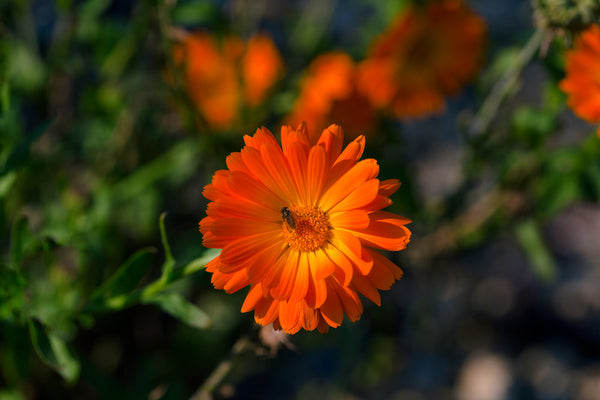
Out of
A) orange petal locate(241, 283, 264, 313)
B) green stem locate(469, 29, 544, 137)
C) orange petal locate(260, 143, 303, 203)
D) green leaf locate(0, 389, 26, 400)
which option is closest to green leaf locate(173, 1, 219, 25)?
orange petal locate(260, 143, 303, 203)

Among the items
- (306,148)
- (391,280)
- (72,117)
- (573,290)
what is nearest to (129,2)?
(72,117)

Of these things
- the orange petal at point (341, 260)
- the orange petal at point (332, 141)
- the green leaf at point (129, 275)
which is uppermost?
the orange petal at point (332, 141)

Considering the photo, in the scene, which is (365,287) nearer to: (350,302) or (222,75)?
(350,302)

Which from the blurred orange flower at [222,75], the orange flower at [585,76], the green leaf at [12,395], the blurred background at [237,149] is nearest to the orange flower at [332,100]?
the blurred background at [237,149]

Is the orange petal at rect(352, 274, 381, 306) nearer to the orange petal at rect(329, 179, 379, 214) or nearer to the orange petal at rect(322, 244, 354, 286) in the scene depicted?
the orange petal at rect(322, 244, 354, 286)

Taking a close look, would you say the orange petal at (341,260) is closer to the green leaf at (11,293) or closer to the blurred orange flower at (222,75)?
the green leaf at (11,293)
